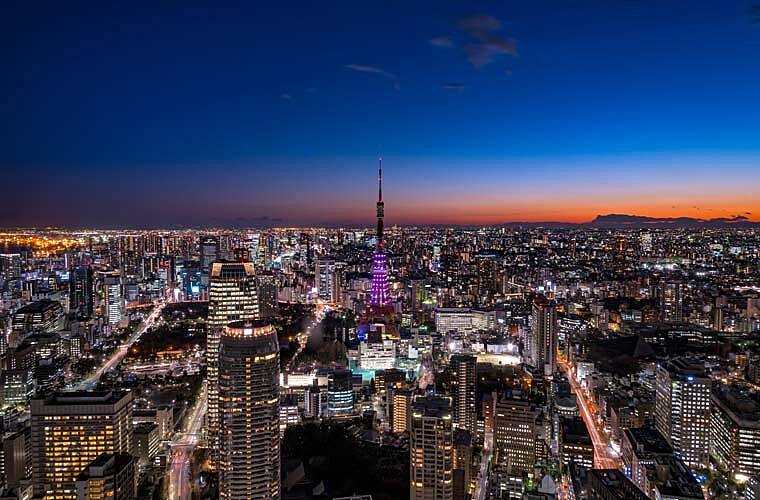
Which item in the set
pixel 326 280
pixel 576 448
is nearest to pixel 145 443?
pixel 576 448

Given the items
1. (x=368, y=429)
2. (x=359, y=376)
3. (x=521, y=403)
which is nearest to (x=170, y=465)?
(x=368, y=429)

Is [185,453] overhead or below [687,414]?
below

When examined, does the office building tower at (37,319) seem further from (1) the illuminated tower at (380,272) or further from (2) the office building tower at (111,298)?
(1) the illuminated tower at (380,272)

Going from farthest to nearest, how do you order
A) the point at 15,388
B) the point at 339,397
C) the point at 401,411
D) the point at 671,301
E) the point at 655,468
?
the point at 671,301
the point at 15,388
the point at 339,397
the point at 401,411
the point at 655,468

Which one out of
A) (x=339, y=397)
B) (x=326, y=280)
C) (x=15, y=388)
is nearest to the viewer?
(x=339, y=397)

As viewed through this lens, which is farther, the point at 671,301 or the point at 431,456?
the point at 671,301

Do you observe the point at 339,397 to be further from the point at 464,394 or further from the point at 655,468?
the point at 655,468

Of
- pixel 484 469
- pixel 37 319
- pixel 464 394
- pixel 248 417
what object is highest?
pixel 248 417

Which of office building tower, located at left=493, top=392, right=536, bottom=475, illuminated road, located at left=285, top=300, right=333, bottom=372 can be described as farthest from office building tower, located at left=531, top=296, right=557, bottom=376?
illuminated road, located at left=285, top=300, right=333, bottom=372
